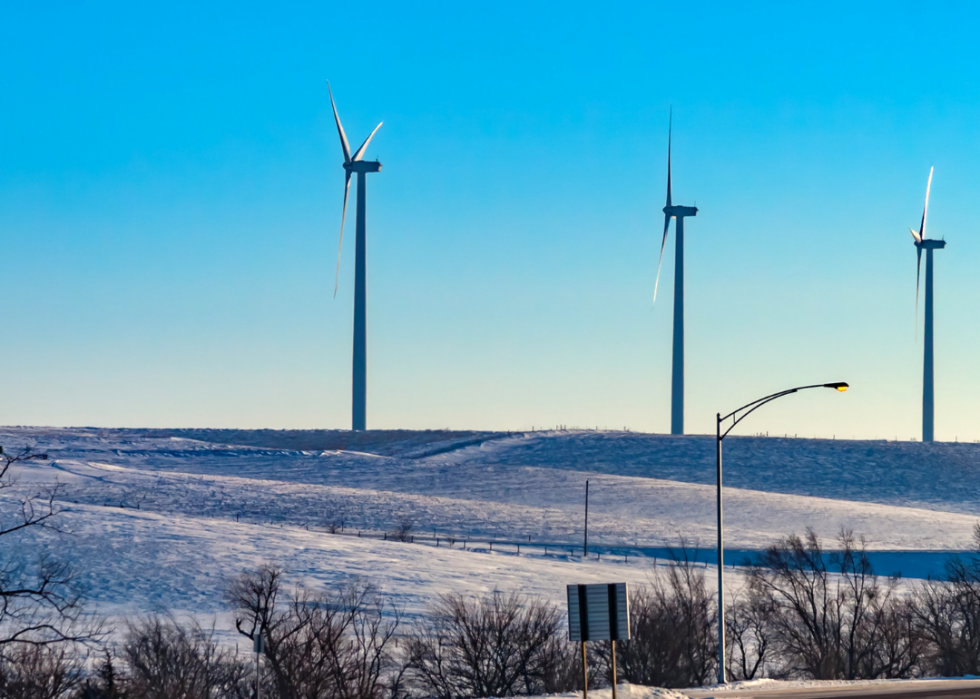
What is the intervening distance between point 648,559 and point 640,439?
2455 inches

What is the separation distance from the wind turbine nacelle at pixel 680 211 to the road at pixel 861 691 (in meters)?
105

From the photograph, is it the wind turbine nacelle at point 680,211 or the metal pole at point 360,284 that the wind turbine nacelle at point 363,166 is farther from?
the wind turbine nacelle at point 680,211

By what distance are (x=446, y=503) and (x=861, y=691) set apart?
66194 mm

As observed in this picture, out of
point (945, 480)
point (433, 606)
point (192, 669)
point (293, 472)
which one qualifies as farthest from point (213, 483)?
point (945, 480)

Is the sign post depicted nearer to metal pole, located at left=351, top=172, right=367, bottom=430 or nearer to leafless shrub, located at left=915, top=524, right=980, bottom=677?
leafless shrub, located at left=915, top=524, right=980, bottom=677

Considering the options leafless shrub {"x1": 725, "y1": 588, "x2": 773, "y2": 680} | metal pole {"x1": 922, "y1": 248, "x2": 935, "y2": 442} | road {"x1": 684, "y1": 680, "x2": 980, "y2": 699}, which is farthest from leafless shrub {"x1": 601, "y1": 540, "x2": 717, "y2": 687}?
metal pole {"x1": 922, "y1": 248, "x2": 935, "y2": 442}

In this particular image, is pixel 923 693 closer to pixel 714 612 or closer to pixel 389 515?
pixel 714 612

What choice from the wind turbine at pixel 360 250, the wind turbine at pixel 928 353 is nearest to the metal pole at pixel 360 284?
the wind turbine at pixel 360 250

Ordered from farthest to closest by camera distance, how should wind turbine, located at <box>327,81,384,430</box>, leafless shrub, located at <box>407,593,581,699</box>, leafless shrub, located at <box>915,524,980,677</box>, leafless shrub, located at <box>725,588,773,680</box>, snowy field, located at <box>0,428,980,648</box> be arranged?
wind turbine, located at <box>327,81,384,430</box>, snowy field, located at <box>0,428,980,648</box>, leafless shrub, located at <box>725,588,773,680</box>, leafless shrub, located at <box>915,524,980,677</box>, leafless shrub, located at <box>407,593,581,699</box>

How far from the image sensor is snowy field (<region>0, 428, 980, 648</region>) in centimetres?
6412

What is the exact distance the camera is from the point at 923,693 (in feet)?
99.2

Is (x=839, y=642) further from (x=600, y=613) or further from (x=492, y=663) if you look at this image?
(x=600, y=613)

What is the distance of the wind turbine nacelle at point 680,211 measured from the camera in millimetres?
134875

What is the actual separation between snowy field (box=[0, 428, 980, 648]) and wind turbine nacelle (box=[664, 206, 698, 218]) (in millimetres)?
25505
